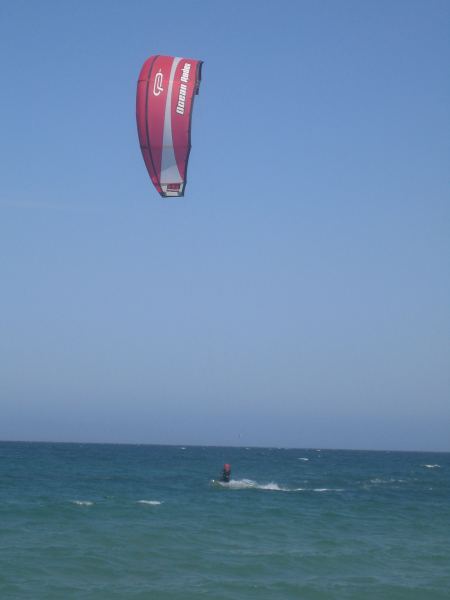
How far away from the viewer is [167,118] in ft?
43.4

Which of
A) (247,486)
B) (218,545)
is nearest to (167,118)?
(218,545)

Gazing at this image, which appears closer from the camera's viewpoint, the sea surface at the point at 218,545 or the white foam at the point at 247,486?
the sea surface at the point at 218,545

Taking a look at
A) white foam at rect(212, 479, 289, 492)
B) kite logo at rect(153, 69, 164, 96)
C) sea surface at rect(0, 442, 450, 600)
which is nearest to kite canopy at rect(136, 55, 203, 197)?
kite logo at rect(153, 69, 164, 96)

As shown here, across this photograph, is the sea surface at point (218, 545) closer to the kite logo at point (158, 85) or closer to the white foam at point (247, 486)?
the white foam at point (247, 486)

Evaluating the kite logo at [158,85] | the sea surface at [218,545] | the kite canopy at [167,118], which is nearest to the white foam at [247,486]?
the sea surface at [218,545]

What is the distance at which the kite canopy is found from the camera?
1323 cm

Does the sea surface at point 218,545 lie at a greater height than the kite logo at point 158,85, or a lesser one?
lesser

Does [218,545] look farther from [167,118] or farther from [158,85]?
[158,85]

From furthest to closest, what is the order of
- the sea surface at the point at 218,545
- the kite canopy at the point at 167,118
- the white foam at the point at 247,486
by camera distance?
the white foam at the point at 247,486 < the sea surface at the point at 218,545 < the kite canopy at the point at 167,118

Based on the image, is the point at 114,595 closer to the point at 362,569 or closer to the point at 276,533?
the point at 362,569

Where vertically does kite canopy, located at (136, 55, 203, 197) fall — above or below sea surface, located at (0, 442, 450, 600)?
above

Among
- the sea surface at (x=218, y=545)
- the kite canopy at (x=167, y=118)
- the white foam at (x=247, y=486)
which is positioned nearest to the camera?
the kite canopy at (x=167, y=118)

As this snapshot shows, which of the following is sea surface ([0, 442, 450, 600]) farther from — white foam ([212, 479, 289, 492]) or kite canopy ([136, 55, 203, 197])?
kite canopy ([136, 55, 203, 197])

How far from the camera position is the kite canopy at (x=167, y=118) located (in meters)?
13.2
